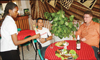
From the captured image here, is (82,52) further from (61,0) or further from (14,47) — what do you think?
(61,0)

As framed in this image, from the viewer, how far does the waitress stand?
47.4 inches

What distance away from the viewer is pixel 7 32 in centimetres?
122

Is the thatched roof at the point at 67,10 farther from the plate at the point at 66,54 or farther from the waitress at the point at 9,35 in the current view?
the waitress at the point at 9,35

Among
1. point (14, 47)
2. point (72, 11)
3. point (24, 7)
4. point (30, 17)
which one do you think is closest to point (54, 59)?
point (14, 47)

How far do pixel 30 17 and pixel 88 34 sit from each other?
310 cm

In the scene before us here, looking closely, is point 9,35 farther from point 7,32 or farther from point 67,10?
point 67,10

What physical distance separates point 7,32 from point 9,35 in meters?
0.05

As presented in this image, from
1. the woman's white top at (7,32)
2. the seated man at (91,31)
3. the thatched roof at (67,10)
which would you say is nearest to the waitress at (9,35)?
the woman's white top at (7,32)

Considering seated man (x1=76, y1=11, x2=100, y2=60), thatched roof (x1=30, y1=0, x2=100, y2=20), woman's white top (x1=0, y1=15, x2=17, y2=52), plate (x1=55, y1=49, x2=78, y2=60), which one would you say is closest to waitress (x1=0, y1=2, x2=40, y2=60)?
woman's white top (x1=0, y1=15, x2=17, y2=52)

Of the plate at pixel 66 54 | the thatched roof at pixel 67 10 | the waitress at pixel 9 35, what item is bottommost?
the plate at pixel 66 54

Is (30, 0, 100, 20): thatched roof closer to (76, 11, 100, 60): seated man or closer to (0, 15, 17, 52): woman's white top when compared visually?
(76, 11, 100, 60): seated man

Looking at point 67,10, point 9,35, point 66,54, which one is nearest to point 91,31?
point 66,54

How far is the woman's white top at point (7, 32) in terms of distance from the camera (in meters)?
1.20

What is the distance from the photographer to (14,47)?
1.30 meters
